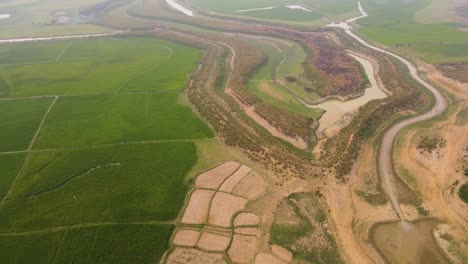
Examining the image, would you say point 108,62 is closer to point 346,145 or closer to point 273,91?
point 273,91

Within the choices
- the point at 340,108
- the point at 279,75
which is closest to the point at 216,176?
the point at 340,108

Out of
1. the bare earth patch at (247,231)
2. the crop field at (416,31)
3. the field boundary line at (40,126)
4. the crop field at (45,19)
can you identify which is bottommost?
the crop field at (45,19)

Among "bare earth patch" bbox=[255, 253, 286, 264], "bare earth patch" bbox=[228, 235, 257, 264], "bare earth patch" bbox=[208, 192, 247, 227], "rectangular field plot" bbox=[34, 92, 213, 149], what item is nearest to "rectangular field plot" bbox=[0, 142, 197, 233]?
"rectangular field plot" bbox=[34, 92, 213, 149]

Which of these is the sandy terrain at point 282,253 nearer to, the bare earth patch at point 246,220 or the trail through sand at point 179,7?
the bare earth patch at point 246,220

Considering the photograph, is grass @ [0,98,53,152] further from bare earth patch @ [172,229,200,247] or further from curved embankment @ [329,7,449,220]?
curved embankment @ [329,7,449,220]

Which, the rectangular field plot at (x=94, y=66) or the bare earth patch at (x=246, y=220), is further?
the rectangular field plot at (x=94, y=66)

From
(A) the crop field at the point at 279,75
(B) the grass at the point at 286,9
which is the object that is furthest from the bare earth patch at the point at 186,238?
(B) the grass at the point at 286,9

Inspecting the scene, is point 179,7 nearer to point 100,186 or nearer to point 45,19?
point 45,19
